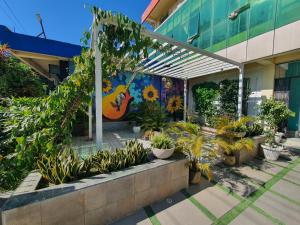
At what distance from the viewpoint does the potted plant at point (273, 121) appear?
13.9 feet

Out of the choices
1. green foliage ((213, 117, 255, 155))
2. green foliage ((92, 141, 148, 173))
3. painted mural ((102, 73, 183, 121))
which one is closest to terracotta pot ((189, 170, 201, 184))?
green foliage ((92, 141, 148, 173))

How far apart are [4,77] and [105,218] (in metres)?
4.57

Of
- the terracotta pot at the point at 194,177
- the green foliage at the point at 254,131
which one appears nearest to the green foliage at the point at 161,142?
the terracotta pot at the point at 194,177

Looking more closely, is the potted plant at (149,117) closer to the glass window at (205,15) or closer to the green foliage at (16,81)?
the green foliage at (16,81)

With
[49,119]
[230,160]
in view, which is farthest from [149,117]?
[49,119]

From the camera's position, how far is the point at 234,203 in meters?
2.53

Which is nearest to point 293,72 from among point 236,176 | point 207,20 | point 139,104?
point 207,20

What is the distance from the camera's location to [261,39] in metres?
5.80

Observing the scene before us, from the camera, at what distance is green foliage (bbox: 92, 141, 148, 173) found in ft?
7.45

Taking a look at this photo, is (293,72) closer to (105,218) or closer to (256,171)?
(256,171)

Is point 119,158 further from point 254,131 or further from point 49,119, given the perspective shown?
point 254,131

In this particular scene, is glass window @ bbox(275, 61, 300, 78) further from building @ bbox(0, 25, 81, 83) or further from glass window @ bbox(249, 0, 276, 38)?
building @ bbox(0, 25, 81, 83)

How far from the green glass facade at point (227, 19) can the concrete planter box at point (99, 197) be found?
621cm

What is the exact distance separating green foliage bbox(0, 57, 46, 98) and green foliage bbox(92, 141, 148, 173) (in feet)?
12.7
